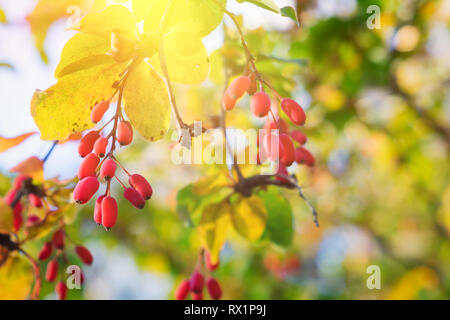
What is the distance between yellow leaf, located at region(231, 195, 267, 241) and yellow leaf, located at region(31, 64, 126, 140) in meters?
0.48

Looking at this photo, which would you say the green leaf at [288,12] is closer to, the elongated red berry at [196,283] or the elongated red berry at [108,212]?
the elongated red berry at [108,212]

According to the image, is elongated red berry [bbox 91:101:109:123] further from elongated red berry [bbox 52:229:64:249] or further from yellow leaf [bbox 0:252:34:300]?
yellow leaf [bbox 0:252:34:300]

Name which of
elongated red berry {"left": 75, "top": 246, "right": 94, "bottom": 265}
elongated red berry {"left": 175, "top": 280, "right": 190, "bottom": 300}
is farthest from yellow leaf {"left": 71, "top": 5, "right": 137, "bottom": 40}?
elongated red berry {"left": 175, "top": 280, "right": 190, "bottom": 300}

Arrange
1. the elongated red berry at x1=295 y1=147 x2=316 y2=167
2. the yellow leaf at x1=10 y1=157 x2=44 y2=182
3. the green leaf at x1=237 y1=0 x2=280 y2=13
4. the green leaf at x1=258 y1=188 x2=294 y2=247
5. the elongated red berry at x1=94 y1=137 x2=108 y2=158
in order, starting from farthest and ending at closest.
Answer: the green leaf at x1=258 y1=188 x2=294 y2=247 < the yellow leaf at x1=10 y1=157 x2=44 y2=182 < the elongated red berry at x1=295 y1=147 x2=316 y2=167 < the elongated red berry at x1=94 y1=137 x2=108 y2=158 < the green leaf at x1=237 y1=0 x2=280 y2=13

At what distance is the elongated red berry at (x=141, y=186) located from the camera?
0.74 meters

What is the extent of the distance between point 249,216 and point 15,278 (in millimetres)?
710

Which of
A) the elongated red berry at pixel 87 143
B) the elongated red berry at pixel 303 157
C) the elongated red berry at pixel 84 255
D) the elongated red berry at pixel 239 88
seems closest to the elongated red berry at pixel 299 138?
the elongated red berry at pixel 303 157

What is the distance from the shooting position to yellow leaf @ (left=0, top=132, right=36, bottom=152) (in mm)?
956

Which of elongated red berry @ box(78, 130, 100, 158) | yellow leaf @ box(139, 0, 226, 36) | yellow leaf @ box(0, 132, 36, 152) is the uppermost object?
yellow leaf @ box(139, 0, 226, 36)

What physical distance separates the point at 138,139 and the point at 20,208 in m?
2.17

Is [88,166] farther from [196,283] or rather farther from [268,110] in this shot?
[196,283]

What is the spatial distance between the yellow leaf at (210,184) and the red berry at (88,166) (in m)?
0.36
